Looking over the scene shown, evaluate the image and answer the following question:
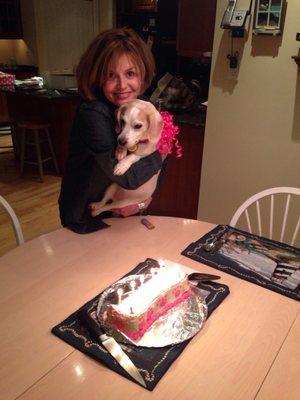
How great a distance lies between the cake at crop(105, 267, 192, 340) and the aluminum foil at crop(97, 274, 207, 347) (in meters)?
0.01

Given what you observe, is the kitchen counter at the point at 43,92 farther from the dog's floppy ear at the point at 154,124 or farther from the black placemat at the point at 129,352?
the black placemat at the point at 129,352

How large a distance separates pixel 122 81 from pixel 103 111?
119 mm

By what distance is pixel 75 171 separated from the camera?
4.57 feet

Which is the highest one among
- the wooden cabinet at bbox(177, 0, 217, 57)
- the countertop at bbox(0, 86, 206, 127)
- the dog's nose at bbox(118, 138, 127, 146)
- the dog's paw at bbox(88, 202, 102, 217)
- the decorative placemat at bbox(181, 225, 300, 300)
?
the wooden cabinet at bbox(177, 0, 217, 57)

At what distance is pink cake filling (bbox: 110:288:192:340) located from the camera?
2.98 feet

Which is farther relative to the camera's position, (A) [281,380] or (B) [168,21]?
(B) [168,21]

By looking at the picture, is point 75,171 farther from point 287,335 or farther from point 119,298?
point 287,335

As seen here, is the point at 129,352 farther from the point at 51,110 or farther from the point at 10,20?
the point at 10,20

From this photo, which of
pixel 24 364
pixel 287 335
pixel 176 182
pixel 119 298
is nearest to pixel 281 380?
pixel 287 335

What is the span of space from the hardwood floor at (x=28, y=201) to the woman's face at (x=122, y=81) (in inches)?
72.6

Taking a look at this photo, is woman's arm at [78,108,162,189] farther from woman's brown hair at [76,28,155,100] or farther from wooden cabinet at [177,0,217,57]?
wooden cabinet at [177,0,217,57]

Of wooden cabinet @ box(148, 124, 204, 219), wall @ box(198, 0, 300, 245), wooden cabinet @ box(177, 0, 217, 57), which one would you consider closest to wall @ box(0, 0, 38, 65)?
wooden cabinet @ box(177, 0, 217, 57)

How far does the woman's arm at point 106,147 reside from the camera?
1240mm

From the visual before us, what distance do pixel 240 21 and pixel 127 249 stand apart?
1.63 metres
